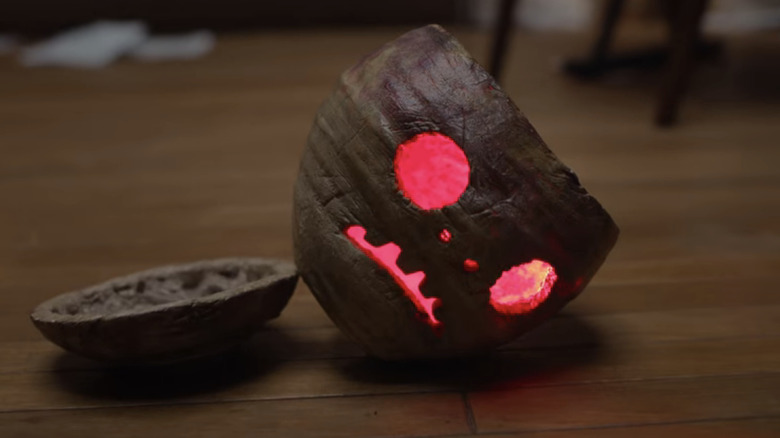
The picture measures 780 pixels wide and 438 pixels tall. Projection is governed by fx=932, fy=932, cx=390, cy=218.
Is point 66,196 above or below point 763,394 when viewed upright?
below

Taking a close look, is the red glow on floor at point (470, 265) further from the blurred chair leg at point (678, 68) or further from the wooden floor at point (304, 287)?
the blurred chair leg at point (678, 68)

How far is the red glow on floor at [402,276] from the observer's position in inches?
39.6

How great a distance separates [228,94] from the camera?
267cm

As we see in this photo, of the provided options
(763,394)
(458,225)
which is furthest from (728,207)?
(458,225)

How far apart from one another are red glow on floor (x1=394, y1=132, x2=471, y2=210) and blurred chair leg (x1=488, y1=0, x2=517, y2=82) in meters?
1.64

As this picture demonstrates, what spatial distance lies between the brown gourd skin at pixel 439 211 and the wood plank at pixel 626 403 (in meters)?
0.08

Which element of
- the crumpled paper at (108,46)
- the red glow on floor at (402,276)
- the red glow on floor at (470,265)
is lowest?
the crumpled paper at (108,46)

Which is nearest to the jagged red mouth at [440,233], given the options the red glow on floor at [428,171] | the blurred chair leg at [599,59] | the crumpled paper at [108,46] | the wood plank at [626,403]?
the red glow on floor at [428,171]

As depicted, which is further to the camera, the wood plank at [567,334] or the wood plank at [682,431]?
the wood plank at [567,334]

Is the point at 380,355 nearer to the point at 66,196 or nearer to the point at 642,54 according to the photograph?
the point at 66,196

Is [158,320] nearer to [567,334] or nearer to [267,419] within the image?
[267,419]

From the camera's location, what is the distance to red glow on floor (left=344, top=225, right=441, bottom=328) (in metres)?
1.01

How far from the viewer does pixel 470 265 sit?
984 millimetres

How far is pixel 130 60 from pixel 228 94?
0.64 m
